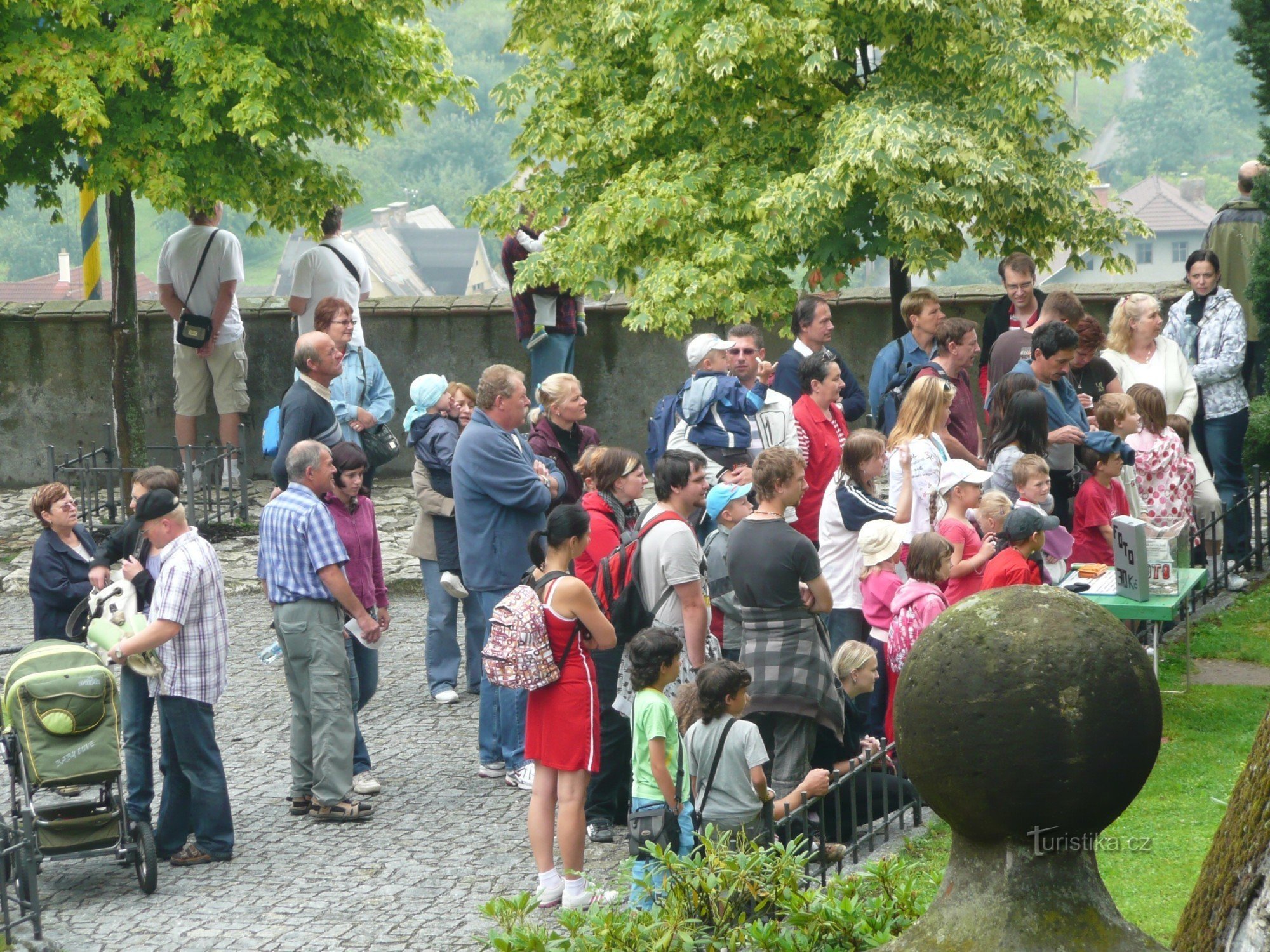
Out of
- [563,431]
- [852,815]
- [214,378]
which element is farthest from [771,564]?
[214,378]

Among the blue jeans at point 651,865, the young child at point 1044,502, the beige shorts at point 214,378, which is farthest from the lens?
the beige shorts at point 214,378

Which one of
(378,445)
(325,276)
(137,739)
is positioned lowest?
(137,739)

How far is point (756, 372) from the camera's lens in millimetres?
9453

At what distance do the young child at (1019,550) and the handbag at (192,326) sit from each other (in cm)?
852

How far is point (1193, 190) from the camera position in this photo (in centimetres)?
8294

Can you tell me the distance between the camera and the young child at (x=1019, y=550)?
740 cm

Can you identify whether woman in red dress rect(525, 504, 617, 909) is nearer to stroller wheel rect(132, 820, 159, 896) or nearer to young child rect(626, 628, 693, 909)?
young child rect(626, 628, 693, 909)

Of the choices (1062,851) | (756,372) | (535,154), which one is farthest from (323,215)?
(1062,851)

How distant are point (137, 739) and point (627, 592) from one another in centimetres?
250

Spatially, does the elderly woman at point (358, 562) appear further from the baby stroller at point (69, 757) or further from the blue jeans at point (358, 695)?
the baby stroller at point (69, 757)

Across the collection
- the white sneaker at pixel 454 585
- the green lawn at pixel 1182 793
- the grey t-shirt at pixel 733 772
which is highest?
the white sneaker at pixel 454 585

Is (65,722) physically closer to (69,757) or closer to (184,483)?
(69,757)

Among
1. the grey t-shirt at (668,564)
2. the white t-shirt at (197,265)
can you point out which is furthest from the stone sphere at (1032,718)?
the white t-shirt at (197,265)

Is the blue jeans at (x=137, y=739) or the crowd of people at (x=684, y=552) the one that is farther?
the blue jeans at (x=137, y=739)
